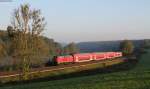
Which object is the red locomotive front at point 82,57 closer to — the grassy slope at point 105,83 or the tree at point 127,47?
the grassy slope at point 105,83

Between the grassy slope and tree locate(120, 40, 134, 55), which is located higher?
tree locate(120, 40, 134, 55)

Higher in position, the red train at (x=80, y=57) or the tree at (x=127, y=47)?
the tree at (x=127, y=47)

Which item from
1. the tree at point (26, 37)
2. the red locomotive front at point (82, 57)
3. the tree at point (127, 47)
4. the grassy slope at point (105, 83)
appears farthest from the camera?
the tree at point (127, 47)

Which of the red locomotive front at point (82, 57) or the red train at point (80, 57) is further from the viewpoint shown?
the red locomotive front at point (82, 57)

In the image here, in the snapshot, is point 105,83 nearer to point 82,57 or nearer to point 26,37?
point 26,37

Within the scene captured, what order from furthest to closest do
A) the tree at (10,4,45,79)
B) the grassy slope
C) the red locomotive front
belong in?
the red locomotive front, the tree at (10,4,45,79), the grassy slope

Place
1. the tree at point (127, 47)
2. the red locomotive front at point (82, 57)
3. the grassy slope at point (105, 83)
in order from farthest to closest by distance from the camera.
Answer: the tree at point (127, 47) → the red locomotive front at point (82, 57) → the grassy slope at point (105, 83)

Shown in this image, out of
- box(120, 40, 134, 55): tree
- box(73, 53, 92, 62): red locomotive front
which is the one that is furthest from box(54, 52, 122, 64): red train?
box(120, 40, 134, 55): tree

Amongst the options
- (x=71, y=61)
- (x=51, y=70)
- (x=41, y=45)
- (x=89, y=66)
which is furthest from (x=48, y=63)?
(x=41, y=45)

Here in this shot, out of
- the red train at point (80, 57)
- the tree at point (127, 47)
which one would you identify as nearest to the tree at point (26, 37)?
the red train at point (80, 57)

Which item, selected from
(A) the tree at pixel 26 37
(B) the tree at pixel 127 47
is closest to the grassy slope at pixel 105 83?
(A) the tree at pixel 26 37

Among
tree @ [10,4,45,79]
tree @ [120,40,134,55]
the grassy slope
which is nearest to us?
the grassy slope

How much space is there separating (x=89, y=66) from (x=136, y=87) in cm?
4680

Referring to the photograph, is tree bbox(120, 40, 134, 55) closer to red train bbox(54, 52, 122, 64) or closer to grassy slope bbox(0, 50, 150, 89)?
red train bbox(54, 52, 122, 64)
